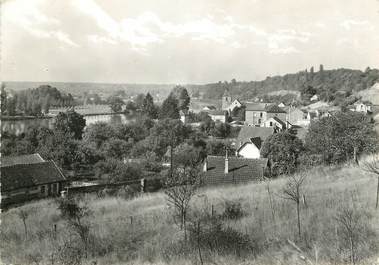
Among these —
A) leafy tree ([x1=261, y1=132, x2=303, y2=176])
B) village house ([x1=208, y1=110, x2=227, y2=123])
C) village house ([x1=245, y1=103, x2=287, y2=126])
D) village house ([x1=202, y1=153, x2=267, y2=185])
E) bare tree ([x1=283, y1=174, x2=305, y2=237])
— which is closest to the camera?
bare tree ([x1=283, y1=174, x2=305, y2=237])

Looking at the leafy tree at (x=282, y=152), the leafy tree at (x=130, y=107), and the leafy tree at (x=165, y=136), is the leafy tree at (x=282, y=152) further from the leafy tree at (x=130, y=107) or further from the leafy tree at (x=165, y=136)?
the leafy tree at (x=130, y=107)

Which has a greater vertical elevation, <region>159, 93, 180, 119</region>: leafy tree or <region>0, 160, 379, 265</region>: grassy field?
<region>159, 93, 180, 119</region>: leafy tree

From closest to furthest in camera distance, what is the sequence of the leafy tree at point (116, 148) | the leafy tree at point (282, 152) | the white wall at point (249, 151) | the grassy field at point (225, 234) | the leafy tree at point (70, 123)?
the grassy field at point (225, 234), the leafy tree at point (282, 152), the white wall at point (249, 151), the leafy tree at point (116, 148), the leafy tree at point (70, 123)

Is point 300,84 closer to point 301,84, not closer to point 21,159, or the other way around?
point 301,84

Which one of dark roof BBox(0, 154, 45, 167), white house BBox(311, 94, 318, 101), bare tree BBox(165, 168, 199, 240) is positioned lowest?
dark roof BBox(0, 154, 45, 167)

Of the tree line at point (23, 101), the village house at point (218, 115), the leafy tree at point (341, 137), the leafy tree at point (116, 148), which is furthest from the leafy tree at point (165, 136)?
the village house at point (218, 115)

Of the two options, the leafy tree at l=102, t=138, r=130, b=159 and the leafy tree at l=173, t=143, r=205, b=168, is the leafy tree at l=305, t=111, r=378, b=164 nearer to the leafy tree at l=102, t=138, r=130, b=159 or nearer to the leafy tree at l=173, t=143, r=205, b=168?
the leafy tree at l=173, t=143, r=205, b=168

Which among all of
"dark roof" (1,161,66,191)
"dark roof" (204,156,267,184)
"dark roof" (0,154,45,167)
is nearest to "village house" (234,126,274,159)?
"dark roof" (204,156,267,184)

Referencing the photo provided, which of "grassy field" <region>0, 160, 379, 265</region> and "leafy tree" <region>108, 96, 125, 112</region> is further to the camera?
"leafy tree" <region>108, 96, 125, 112</region>

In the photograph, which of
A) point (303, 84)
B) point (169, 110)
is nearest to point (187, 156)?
point (169, 110)
